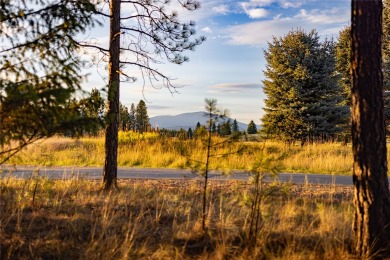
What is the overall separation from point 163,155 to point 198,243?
10610 millimetres

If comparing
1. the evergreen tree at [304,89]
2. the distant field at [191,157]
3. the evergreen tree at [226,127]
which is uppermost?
the evergreen tree at [304,89]

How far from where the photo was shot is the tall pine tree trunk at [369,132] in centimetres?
404

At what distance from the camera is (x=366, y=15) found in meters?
4.06

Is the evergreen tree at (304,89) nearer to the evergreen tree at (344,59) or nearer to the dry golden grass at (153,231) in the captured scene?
the evergreen tree at (344,59)

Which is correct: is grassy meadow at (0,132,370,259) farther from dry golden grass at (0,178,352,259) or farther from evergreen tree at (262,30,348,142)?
evergreen tree at (262,30,348,142)

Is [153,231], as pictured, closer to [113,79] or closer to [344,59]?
[113,79]

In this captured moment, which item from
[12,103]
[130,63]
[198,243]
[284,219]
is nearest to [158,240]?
[198,243]

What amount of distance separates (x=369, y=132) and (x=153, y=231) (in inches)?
112

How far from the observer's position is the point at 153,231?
4.93 meters

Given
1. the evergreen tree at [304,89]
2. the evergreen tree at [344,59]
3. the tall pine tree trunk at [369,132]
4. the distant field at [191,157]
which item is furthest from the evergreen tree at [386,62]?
the tall pine tree trunk at [369,132]

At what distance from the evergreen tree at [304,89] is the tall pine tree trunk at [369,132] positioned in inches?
740

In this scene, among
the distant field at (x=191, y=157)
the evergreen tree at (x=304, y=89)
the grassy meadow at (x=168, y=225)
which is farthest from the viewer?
the evergreen tree at (x=304, y=89)

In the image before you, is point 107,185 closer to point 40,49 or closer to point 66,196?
point 66,196

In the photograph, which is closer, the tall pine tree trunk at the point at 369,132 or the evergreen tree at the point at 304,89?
the tall pine tree trunk at the point at 369,132
